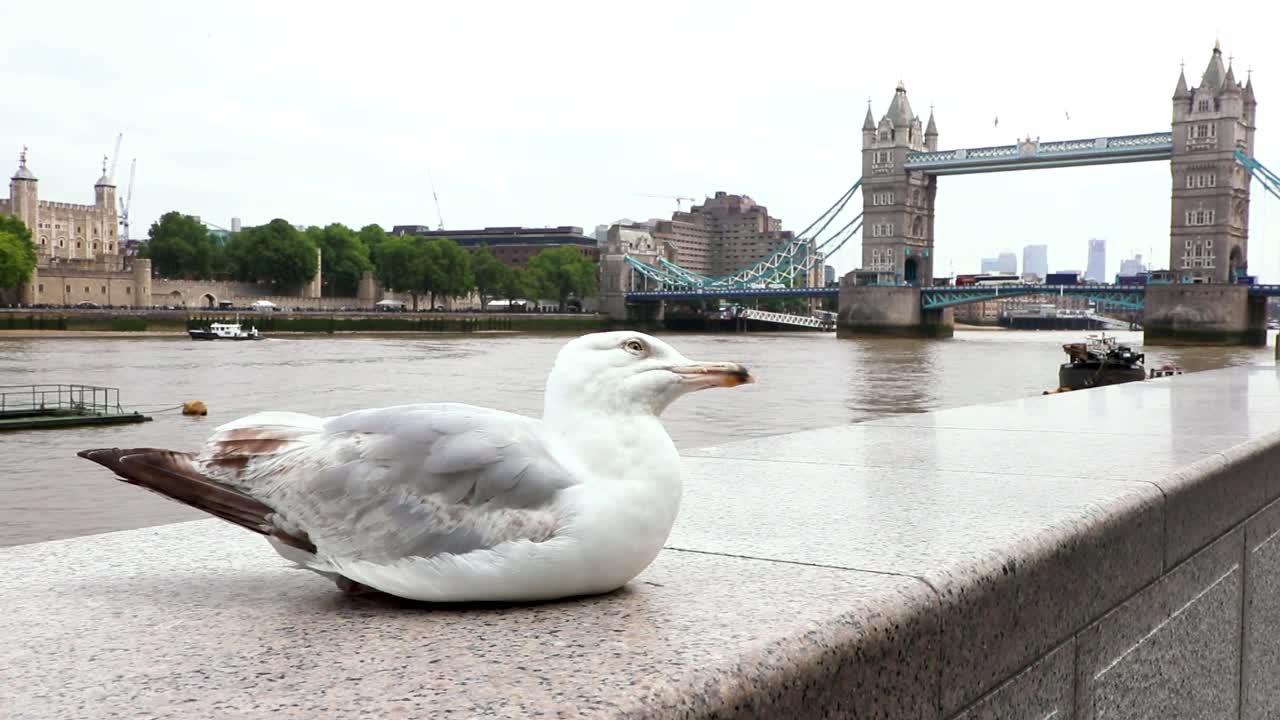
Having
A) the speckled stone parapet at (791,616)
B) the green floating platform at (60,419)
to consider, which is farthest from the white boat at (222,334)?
the speckled stone parapet at (791,616)

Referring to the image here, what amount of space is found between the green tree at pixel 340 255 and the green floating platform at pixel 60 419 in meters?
53.1

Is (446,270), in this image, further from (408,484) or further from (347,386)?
(408,484)

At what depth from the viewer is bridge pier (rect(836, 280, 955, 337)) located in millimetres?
61562

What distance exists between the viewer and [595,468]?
133 centimetres

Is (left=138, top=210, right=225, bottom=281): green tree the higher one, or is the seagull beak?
(left=138, top=210, right=225, bottom=281): green tree

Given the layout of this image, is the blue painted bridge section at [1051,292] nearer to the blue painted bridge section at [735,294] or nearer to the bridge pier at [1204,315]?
the bridge pier at [1204,315]

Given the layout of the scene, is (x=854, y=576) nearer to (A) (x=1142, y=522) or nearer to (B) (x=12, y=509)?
(A) (x=1142, y=522)

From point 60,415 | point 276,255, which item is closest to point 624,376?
point 60,415

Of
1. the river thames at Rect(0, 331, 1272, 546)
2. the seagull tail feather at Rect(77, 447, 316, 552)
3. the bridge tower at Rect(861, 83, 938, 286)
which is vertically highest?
the bridge tower at Rect(861, 83, 938, 286)

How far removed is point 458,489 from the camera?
51.2 inches

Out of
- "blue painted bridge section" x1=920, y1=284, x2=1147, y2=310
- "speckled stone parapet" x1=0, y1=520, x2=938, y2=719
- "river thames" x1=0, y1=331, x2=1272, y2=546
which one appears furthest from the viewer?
"blue painted bridge section" x1=920, y1=284, x2=1147, y2=310

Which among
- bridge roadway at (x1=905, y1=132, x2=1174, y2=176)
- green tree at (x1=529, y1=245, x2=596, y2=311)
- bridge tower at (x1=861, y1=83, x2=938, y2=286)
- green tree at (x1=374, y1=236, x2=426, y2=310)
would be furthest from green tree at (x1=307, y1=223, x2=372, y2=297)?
bridge roadway at (x1=905, y1=132, x2=1174, y2=176)

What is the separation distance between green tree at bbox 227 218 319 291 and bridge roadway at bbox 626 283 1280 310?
17845mm

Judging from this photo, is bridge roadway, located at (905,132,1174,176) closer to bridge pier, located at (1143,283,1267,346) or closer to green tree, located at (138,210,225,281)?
bridge pier, located at (1143,283,1267,346)
